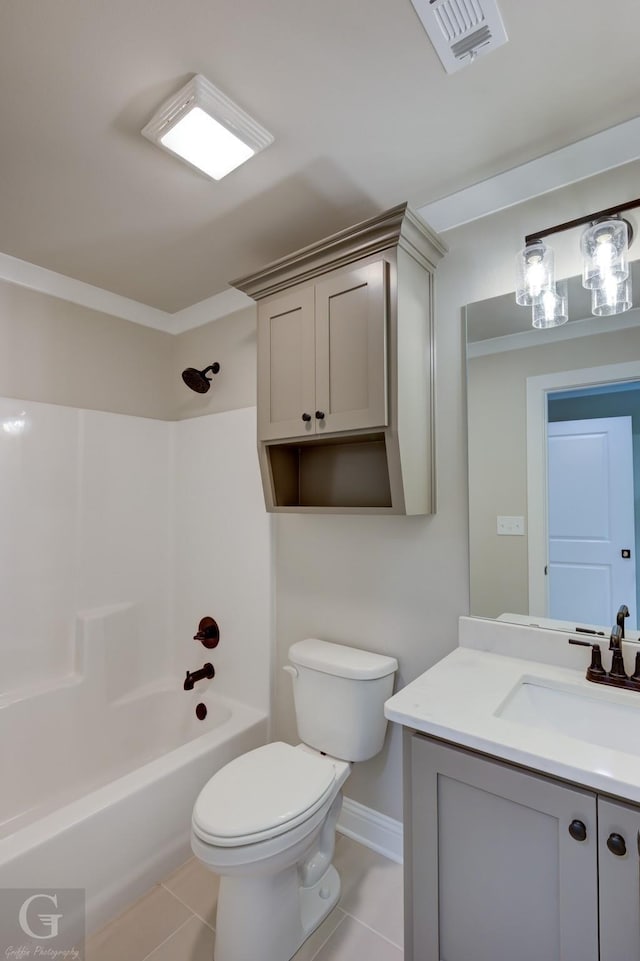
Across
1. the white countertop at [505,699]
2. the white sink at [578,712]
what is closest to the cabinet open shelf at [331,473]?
the white countertop at [505,699]

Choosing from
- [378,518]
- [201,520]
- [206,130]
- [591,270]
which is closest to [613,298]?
[591,270]

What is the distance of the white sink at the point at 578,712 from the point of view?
1149 mm

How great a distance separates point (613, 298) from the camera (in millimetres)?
1359

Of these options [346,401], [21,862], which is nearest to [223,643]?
[21,862]

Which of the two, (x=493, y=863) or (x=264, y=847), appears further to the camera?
(x=264, y=847)

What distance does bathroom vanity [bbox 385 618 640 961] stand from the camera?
88 cm

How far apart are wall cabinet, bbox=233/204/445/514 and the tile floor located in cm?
133

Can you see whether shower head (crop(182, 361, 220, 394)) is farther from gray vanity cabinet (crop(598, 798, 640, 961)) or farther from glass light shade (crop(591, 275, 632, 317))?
gray vanity cabinet (crop(598, 798, 640, 961))

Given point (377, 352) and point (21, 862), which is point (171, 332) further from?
point (21, 862)

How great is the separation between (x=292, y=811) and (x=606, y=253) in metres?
1.84

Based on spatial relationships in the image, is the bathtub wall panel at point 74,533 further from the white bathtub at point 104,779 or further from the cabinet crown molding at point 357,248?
the cabinet crown molding at point 357,248

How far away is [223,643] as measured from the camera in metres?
2.32

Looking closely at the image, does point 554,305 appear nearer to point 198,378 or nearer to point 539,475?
point 539,475

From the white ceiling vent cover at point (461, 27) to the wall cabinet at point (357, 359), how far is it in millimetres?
370
